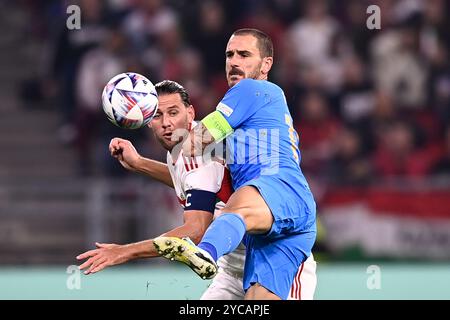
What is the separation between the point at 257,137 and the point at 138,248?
0.99m

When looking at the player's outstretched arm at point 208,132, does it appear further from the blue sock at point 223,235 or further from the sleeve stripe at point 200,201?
the blue sock at point 223,235

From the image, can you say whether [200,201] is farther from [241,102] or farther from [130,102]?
[130,102]

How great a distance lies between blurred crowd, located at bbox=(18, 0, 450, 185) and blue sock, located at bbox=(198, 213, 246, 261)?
7.21 meters

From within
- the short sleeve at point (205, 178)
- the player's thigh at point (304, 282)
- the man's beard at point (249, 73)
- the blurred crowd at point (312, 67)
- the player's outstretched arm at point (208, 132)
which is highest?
the blurred crowd at point (312, 67)

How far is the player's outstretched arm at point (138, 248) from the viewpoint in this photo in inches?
252

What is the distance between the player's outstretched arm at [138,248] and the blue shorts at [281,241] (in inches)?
13.7

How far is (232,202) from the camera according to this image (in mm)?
6363

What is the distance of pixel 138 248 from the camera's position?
6512mm

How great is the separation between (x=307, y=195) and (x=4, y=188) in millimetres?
7690

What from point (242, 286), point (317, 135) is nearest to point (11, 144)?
point (317, 135)

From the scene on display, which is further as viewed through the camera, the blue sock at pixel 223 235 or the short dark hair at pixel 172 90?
the short dark hair at pixel 172 90
